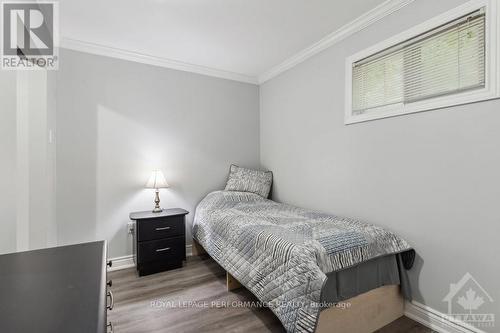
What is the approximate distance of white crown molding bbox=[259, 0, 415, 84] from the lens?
6.39 feet

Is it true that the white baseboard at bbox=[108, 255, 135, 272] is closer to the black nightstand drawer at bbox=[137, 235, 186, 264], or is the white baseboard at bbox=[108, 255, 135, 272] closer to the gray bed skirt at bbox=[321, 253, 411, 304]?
the black nightstand drawer at bbox=[137, 235, 186, 264]

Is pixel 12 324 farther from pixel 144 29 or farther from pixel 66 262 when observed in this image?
pixel 144 29

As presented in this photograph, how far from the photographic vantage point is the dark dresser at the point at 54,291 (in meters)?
0.58

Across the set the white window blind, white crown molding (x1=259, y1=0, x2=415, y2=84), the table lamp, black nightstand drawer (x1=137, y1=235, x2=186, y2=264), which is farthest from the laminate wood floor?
white crown molding (x1=259, y1=0, x2=415, y2=84)

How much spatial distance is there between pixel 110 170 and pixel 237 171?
160 centimetres

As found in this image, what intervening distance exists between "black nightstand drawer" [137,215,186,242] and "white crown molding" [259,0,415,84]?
2.39 meters

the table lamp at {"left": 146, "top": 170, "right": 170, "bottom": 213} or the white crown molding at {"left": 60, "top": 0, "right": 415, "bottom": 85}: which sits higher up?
the white crown molding at {"left": 60, "top": 0, "right": 415, "bottom": 85}

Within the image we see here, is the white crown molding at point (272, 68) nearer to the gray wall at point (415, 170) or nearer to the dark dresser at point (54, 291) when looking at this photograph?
the gray wall at point (415, 170)

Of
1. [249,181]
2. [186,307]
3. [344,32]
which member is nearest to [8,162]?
[186,307]

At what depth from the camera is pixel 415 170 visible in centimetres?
182

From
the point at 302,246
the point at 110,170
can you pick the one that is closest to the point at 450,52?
the point at 302,246

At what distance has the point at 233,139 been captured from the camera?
3572 millimetres

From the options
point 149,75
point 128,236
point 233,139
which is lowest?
point 128,236

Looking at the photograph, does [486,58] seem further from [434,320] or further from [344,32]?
[434,320]
